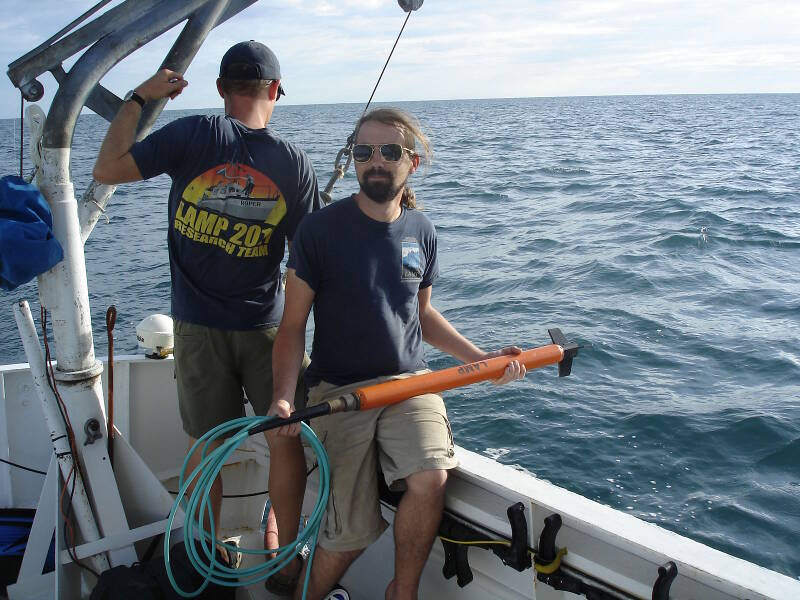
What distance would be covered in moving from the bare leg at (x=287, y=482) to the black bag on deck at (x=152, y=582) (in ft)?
1.01

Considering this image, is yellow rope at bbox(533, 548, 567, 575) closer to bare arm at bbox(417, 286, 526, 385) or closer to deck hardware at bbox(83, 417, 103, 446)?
bare arm at bbox(417, 286, 526, 385)

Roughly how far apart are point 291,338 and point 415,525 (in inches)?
29.1

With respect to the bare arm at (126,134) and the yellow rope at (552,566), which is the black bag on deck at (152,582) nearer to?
the yellow rope at (552,566)

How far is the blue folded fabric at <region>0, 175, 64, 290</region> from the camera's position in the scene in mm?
2373

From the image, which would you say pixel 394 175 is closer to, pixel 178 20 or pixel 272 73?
pixel 272 73

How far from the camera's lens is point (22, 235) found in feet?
7.82

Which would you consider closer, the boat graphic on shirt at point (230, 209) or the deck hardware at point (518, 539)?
the deck hardware at point (518, 539)

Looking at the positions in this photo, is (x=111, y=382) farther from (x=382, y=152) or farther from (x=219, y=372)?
(x=382, y=152)

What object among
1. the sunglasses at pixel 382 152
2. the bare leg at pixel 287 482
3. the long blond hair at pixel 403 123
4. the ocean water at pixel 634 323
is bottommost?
the ocean water at pixel 634 323

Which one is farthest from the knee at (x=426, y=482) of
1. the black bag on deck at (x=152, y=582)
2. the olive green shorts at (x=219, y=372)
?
the black bag on deck at (x=152, y=582)

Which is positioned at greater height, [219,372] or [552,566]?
[219,372]

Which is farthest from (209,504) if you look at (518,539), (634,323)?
(634,323)

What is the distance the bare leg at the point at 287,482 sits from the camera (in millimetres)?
2771

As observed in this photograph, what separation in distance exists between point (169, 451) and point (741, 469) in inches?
147
